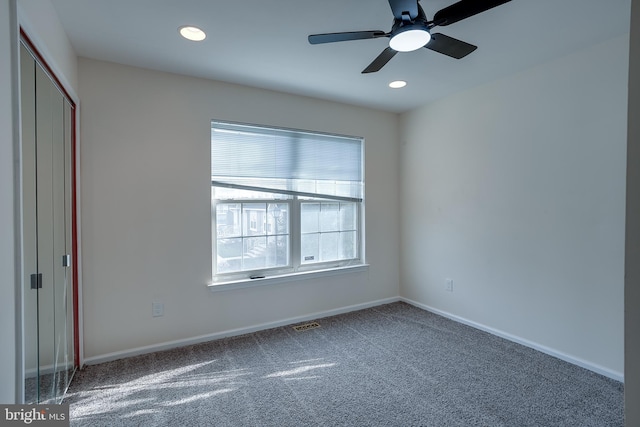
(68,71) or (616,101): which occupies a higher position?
(68,71)

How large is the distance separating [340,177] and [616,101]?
246cm

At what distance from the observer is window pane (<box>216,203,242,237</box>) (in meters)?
3.13

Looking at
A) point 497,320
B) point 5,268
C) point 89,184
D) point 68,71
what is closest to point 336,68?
point 68,71

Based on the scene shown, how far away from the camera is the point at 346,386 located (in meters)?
2.27

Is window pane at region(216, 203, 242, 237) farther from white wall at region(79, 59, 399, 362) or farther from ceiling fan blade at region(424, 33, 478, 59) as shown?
ceiling fan blade at region(424, 33, 478, 59)

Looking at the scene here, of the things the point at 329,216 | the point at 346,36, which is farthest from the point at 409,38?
the point at 329,216

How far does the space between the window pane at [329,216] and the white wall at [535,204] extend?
3.42 feet

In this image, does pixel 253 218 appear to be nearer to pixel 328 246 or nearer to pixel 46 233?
pixel 328 246

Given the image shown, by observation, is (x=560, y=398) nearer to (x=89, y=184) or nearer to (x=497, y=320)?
(x=497, y=320)

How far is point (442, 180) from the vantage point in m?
3.63

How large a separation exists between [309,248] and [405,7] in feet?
8.56

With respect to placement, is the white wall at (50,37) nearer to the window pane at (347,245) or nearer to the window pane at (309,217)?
the window pane at (309,217)

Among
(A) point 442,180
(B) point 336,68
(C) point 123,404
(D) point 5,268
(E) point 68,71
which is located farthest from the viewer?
(A) point 442,180

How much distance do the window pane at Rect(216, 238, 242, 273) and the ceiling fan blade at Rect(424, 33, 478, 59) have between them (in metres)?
2.38
